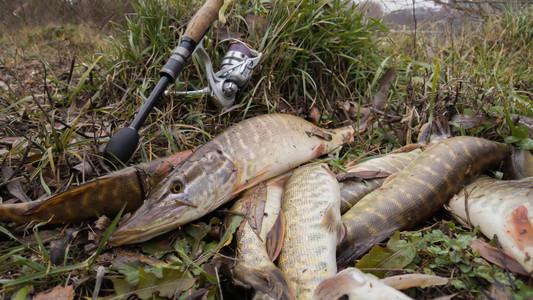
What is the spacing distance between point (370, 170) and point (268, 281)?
1234 mm

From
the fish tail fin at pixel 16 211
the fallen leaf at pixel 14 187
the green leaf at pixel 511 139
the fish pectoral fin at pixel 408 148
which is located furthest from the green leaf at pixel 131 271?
the green leaf at pixel 511 139

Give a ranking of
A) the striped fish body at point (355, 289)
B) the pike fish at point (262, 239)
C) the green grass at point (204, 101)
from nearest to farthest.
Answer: the striped fish body at point (355, 289) → the pike fish at point (262, 239) → the green grass at point (204, 101)

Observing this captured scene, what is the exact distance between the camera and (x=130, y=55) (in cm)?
298

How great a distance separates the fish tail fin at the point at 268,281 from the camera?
51.3 inches

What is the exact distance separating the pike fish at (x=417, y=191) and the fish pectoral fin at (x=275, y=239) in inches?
12.1

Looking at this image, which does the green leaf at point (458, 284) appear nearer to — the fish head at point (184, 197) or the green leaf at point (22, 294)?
the fish head at point (184, 197)

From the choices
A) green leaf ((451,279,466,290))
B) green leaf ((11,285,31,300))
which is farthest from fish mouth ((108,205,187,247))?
green leaf ((451,279,466,290))

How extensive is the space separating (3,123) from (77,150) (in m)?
0.84

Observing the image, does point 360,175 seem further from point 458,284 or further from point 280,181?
point 458,284

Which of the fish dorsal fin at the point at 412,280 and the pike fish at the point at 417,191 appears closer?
the fish dorsal fin at the point at 412,280

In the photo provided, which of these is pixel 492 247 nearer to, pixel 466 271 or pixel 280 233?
pixel 466 271

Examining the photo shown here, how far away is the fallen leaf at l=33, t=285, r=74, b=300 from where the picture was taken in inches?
57.6

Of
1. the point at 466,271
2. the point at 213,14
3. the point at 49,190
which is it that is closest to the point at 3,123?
the point at 49,190

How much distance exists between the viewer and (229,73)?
2.70 m
